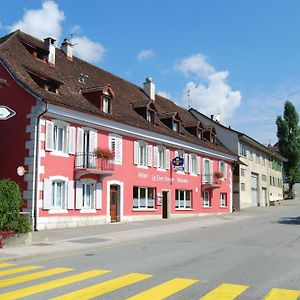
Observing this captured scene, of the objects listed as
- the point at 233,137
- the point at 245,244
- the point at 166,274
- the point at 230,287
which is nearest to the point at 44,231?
the point at 245,244

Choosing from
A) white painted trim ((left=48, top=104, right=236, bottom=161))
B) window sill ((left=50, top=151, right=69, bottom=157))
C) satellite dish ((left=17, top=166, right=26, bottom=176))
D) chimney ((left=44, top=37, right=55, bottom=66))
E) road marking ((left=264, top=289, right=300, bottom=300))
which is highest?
chimney ((left=44, top=37, right=55, bottom=66))

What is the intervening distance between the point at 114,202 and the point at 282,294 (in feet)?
66.9

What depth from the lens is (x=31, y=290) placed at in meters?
8.03

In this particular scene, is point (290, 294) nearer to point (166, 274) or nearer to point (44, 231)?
point (166, 274)

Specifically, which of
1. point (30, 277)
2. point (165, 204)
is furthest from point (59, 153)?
point (30, 277)

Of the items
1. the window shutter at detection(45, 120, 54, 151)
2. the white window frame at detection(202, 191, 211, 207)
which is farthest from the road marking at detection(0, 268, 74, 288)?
the white window frame at detection(202, 191, 211, 207)

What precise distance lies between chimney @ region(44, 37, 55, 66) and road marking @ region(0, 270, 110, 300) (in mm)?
19488

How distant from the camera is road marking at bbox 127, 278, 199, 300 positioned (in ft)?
24.3

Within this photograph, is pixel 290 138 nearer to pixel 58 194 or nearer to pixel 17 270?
pixel 58 194

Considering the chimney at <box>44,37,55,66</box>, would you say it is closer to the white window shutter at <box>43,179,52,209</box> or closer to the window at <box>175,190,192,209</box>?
the white window shutter at <box>43,179,52,209</box>

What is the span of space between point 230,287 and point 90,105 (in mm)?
18824

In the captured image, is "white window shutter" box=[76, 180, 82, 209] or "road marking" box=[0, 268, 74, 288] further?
"white window shutter" box=[76, 180, 82, 209]

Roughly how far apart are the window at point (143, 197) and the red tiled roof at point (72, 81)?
4.04m

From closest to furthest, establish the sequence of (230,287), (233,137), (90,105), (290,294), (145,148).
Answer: (290,294), (230,287), (90,105), (145,148), (233,137)
